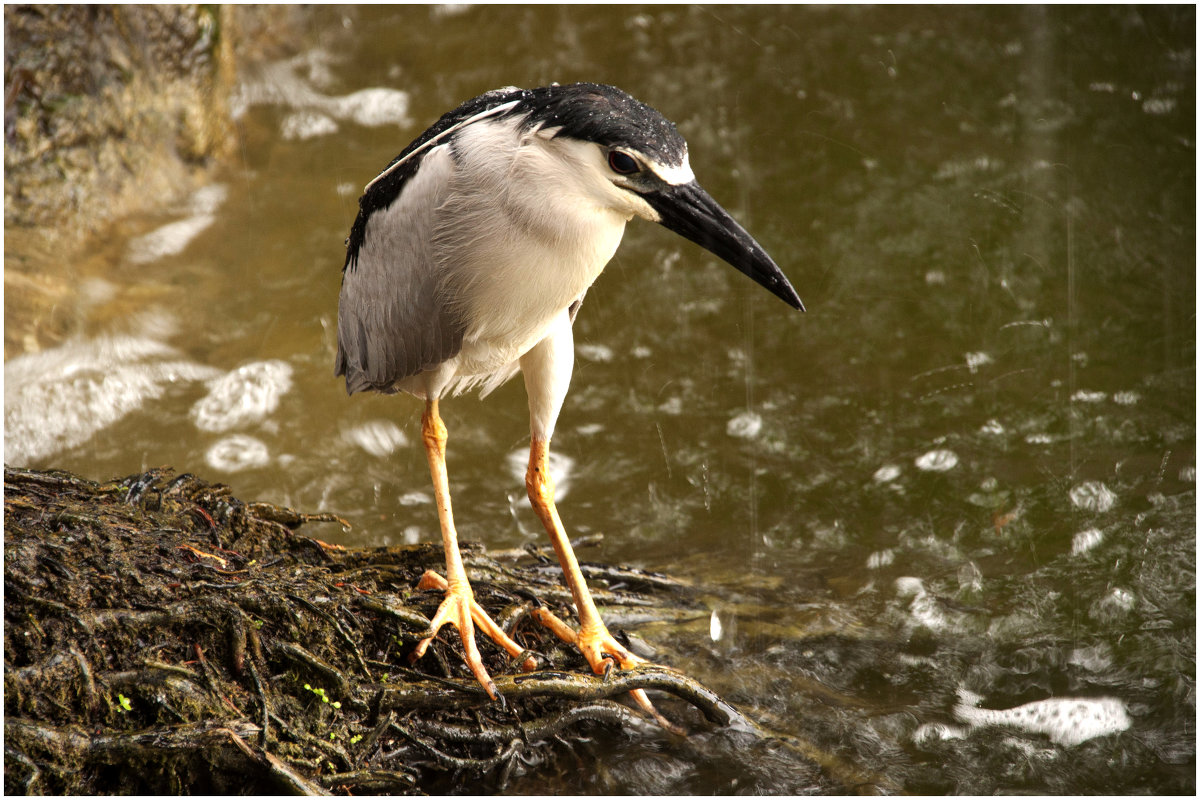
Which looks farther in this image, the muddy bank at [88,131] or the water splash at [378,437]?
the muddy bank at [88,131]

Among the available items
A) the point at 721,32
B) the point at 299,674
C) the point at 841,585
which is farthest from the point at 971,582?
the point at 721,32

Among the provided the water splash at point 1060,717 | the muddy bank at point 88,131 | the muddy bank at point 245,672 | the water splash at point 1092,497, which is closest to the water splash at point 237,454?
the muddy bank at point 88,131

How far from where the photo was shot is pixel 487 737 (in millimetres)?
2625

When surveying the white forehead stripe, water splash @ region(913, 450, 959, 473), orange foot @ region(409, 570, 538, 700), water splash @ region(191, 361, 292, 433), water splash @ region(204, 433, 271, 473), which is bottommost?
water splash @ region(204, 433, 271, 473)

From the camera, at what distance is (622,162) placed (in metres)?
2.34

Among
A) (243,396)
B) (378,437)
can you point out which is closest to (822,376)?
(378,437)

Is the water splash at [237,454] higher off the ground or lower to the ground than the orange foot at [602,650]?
lower

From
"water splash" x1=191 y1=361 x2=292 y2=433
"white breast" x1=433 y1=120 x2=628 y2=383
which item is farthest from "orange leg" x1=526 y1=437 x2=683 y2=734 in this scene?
"water splash" x1=191 y1=361 x2=292 y2=433

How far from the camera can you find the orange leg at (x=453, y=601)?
2.70m

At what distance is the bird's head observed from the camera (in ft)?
7.62

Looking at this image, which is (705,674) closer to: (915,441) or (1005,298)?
(915,441)

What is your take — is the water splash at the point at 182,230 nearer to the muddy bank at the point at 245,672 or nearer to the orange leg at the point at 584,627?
the muddy bank at the point at 245,672

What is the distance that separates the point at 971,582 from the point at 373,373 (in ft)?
7.85

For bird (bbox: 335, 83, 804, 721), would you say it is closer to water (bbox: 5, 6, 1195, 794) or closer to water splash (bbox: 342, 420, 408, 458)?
water (bbox: 5, 6, 1195, 794)
